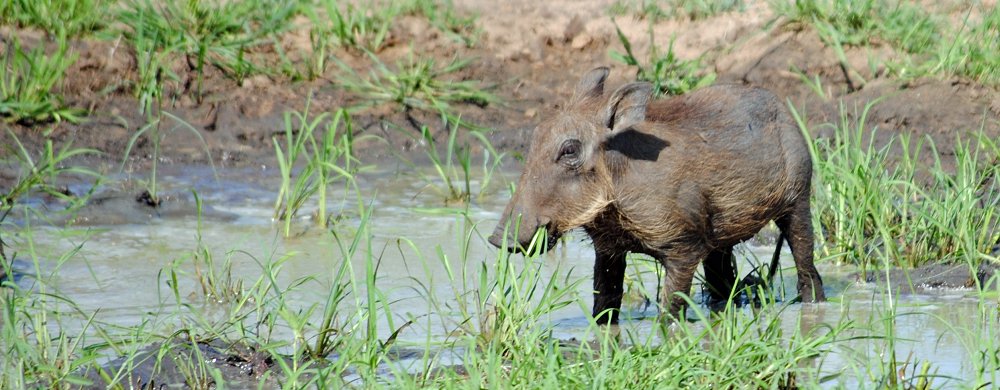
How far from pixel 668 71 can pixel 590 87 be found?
375 cm

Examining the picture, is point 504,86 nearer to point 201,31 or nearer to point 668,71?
point 668,71

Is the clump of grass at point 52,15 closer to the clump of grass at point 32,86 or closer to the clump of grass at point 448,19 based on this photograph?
the clump of grass at point 32,86

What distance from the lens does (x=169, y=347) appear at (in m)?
4.12

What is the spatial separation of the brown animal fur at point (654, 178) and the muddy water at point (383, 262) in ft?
0.75

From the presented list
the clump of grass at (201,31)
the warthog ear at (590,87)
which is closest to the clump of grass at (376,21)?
the clump of grass at (201,31)

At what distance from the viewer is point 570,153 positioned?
491 centimetres

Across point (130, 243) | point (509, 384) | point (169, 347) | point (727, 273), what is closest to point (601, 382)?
point (509, 384)

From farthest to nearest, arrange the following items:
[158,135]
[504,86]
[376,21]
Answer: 1. [376,21]
2. [504,86]
3. [158,135]

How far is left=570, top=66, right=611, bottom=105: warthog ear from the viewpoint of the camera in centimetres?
507

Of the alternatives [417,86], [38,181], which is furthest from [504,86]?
[38,181]

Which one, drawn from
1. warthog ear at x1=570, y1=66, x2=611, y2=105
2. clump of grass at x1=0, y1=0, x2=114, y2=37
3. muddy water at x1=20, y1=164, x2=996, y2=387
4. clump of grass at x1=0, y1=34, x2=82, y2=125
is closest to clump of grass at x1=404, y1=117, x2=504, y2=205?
muddy water at x1=20, y1=164, x2=996, y2=387

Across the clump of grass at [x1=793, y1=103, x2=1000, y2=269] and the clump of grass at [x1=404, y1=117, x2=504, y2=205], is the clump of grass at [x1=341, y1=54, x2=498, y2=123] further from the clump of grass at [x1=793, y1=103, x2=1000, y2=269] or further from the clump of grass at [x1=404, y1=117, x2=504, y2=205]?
the clump of grass at [x1=793, y1=103, x2=1000, y2=269]

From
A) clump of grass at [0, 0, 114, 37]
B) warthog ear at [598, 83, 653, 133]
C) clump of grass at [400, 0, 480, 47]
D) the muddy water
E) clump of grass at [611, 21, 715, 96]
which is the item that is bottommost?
the muddy water

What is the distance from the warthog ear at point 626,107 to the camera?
4887mm
